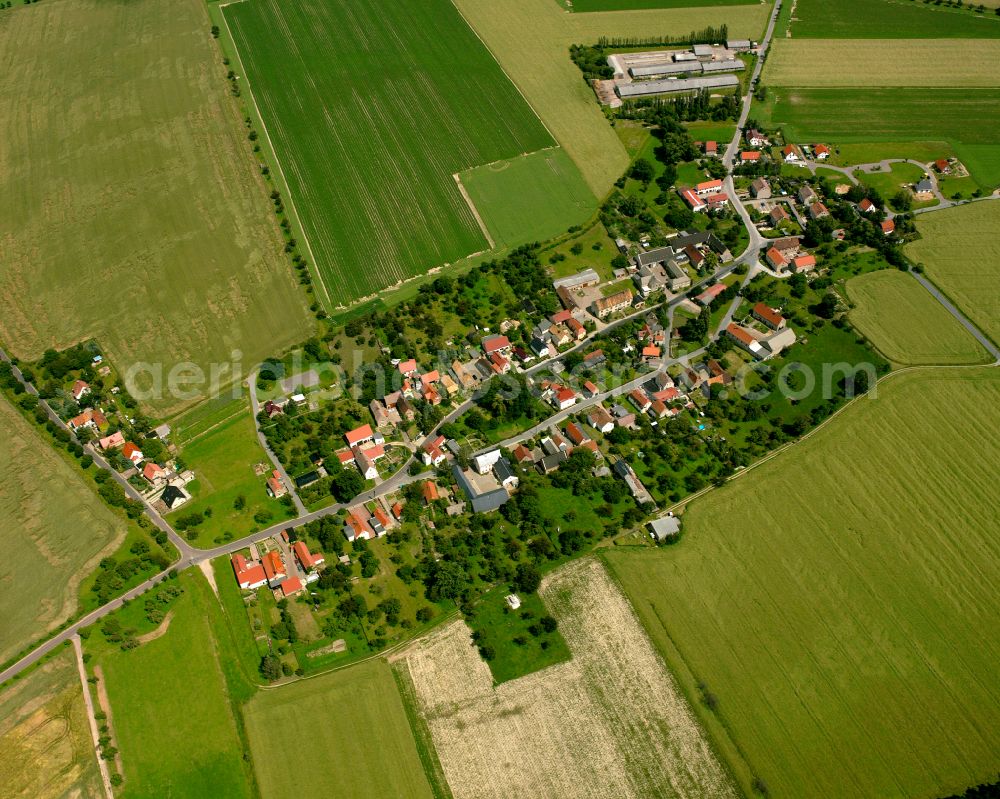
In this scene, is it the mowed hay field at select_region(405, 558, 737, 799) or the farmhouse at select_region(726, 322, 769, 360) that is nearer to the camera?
the mowed hay field at select_region(405, 558, 737, 799)

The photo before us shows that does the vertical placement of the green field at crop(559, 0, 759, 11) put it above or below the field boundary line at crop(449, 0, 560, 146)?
above

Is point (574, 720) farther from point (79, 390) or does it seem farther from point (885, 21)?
point (885, 21)

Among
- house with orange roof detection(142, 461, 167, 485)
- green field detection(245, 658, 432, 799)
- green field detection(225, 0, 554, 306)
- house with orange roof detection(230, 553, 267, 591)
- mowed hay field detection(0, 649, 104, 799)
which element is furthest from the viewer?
green field detection(225, 0, 554, 306)

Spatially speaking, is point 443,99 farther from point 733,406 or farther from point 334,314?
point 733,406

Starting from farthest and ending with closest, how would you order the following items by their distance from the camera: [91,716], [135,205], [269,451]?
1. [135,205]
2. [269,451]
3. [91,716]

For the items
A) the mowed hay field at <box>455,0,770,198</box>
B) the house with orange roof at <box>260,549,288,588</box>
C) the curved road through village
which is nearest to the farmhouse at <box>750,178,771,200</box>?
the curved road through village

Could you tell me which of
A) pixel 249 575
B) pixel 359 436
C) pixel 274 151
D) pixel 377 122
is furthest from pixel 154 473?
pixel 377 122

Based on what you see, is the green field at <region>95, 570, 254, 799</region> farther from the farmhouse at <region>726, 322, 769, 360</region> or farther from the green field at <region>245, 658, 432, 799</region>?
the farmhouse at <region>726, 322, 769, 360</region>
